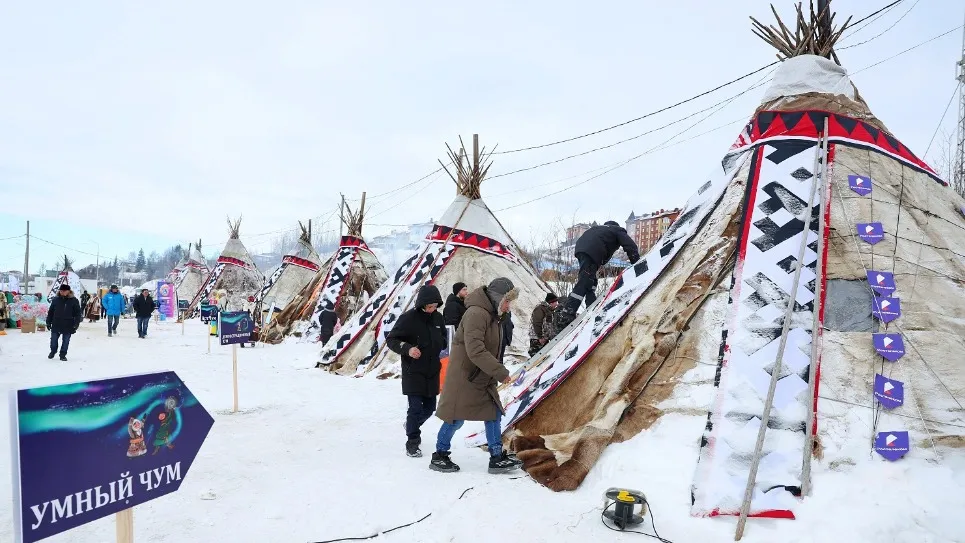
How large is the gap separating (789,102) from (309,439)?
5277 mm

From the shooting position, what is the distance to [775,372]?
379 cm

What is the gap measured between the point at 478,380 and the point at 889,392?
2706 mm

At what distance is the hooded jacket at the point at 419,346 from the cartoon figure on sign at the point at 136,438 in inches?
101

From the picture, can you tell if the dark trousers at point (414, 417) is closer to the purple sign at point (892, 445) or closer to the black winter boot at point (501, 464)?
the black winter boot at point (501, 464)

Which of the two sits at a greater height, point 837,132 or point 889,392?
point 837,132

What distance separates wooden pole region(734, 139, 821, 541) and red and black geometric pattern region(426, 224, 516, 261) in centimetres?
667

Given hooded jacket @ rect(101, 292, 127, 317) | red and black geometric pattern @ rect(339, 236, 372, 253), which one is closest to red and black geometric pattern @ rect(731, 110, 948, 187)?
red and black geometric pattern @ rect(339, 236, 372, 253)

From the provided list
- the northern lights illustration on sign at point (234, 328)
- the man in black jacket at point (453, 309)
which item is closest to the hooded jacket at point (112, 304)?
the northern lights illustration on sign at point (234, 328)

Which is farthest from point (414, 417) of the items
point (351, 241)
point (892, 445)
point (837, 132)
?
point (351, 241)

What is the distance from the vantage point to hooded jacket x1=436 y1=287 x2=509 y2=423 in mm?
4301

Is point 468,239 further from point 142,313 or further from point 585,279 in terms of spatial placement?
point 142,313

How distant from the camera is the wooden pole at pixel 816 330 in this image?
11.3ft

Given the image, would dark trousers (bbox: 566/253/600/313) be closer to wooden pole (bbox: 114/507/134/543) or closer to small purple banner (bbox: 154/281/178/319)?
wooden pole (bbox: 114/507/134/543)

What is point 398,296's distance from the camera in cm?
1040
